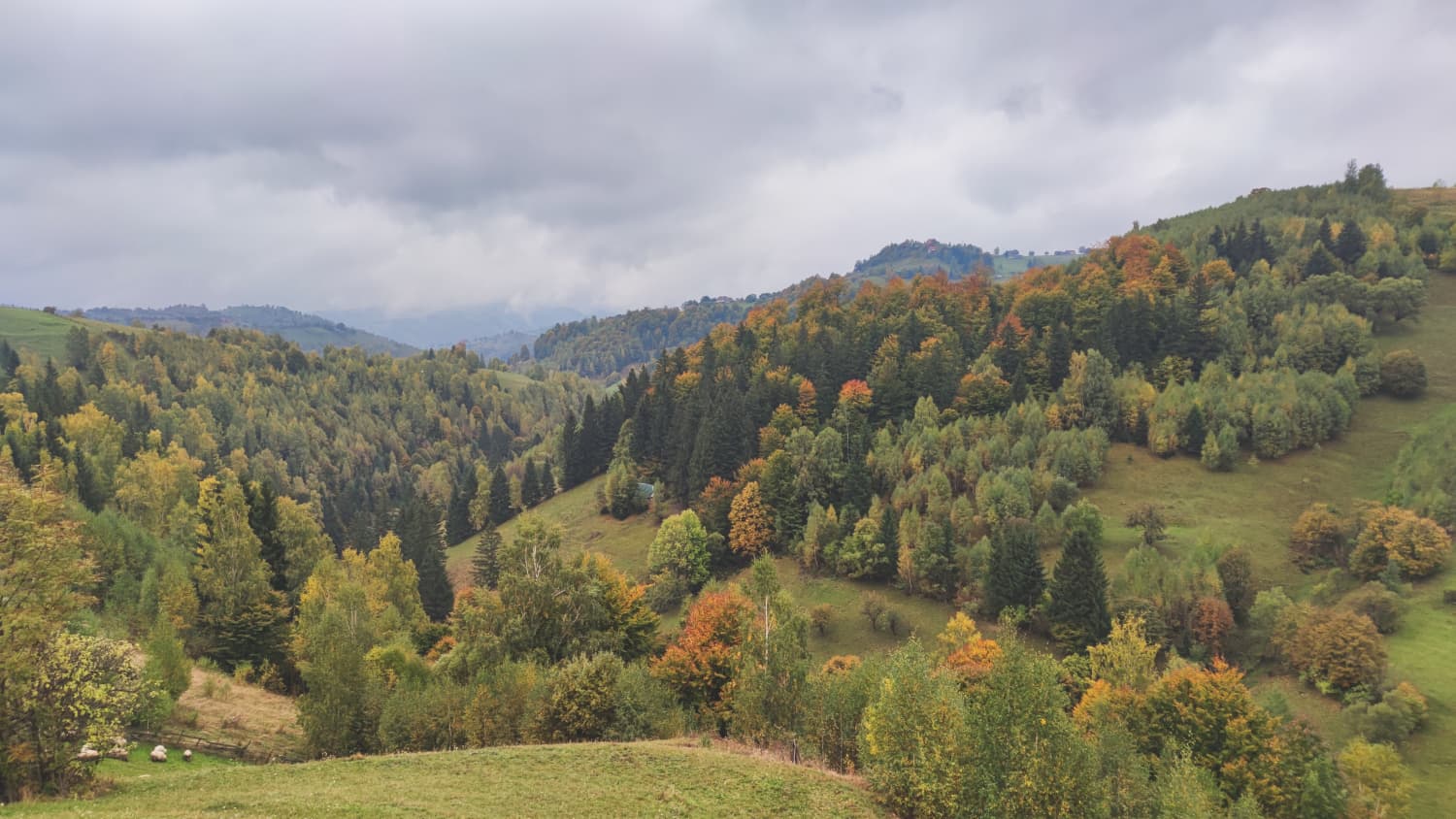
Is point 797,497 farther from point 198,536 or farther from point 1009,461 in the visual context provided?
point 198,536

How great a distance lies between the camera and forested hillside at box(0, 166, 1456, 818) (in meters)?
29.7

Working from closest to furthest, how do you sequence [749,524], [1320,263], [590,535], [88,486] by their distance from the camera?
[749,524] → [88,486] → [590,535] → [1320,263]

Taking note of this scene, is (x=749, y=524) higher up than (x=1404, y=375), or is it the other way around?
(x=1404, y=375)

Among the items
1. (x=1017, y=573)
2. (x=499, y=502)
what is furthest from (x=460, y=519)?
(x=1017, y=573)

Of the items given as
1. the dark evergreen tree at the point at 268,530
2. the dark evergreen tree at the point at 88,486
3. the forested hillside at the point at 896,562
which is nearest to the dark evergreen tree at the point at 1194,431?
the forested hillside at the point at 896,562

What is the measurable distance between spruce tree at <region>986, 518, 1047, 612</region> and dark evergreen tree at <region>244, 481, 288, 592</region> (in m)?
81.4

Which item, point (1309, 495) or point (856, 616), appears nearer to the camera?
point (856, 616)

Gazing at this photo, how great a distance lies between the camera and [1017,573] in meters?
74.0

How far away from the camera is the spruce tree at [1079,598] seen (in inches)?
2657

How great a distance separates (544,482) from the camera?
146 m

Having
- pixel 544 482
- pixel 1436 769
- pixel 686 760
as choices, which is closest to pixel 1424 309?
pixel 1436 769

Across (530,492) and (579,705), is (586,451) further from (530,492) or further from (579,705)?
(579,705)

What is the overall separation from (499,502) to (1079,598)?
110952 millimetres

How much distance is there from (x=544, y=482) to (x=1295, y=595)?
12632cm
